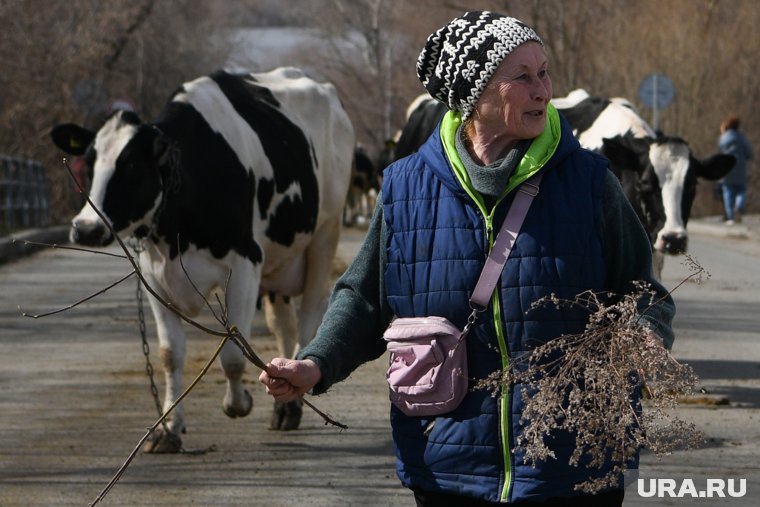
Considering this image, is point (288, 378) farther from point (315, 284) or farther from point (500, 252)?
point (315, 284)

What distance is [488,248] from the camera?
425cm

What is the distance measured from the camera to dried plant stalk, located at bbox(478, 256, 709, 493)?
3971 mm

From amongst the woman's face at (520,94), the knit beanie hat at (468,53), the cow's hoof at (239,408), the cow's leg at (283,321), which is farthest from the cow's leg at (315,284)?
the woman's face at (520,94)

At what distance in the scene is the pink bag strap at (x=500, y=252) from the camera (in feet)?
13.8

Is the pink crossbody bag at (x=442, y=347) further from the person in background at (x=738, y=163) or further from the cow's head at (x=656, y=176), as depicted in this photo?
the person in background at (x=738, y=163)

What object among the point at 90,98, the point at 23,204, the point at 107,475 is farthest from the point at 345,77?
the point at 107,475

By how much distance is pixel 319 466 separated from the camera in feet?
26.9

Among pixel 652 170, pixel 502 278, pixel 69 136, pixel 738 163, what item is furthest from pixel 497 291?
pixel 738 163

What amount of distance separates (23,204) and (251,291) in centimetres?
2032

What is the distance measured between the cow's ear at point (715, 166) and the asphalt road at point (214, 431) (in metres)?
1.37

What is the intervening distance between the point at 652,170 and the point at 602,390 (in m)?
7.11

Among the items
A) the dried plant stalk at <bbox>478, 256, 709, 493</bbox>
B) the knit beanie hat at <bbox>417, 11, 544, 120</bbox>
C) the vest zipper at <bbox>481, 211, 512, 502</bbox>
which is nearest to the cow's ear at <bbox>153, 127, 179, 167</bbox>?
the knit beanie hat at <bbox>417, 11, 544, 120</bbox>

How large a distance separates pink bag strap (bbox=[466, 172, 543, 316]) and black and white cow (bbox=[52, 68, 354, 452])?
4115 millimetres

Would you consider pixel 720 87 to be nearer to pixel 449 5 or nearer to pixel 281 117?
pixel 449 5
